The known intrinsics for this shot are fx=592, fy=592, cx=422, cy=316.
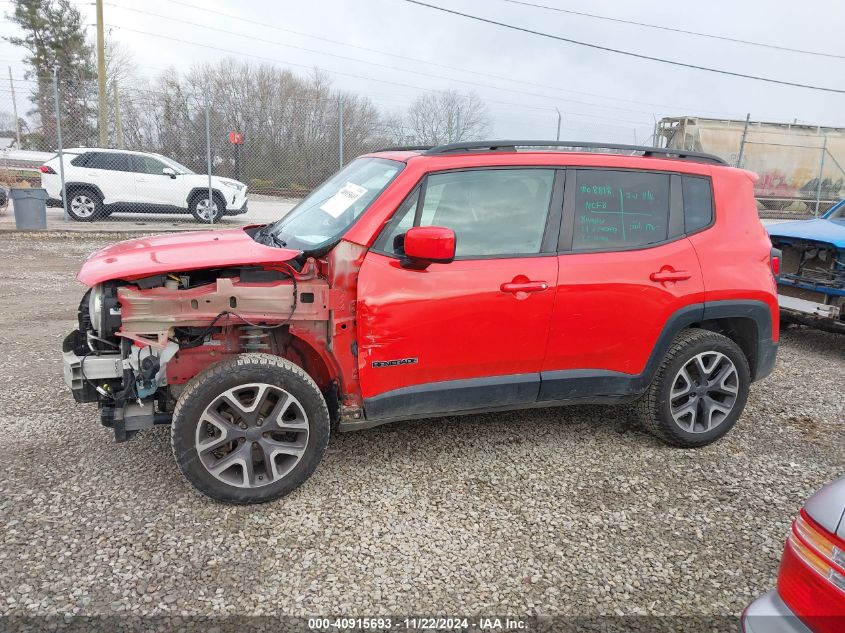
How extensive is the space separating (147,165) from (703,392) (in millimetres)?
13938

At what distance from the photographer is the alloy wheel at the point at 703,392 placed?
380 centimetres

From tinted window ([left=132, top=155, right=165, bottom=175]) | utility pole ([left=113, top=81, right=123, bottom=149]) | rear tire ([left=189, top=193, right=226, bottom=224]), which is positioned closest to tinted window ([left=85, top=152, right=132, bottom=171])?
tinted window ([left=132, top=155, right=165, bottom=175])

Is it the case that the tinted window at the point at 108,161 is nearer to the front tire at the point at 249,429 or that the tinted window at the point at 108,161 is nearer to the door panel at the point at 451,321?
the front tire at the point at 249,429

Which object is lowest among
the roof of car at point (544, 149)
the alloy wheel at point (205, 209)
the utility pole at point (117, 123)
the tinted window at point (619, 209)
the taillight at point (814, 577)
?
the taillight at point (814, 577)

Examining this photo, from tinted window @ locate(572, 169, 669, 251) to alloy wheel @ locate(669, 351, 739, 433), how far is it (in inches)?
34.3

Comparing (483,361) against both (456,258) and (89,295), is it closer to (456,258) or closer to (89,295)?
(456,258)

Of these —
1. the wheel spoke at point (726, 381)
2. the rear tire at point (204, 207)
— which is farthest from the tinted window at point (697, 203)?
the rear tire at point (204, 207)

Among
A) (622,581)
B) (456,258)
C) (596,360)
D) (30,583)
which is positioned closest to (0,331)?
(30,583)

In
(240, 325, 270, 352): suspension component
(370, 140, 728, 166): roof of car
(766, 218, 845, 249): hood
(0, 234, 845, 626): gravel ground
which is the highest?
(370, 140, 728, 166): roof of car

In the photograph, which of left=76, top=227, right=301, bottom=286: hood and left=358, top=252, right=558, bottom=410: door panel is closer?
left=76, top=227, right=301, bottom=286: hood

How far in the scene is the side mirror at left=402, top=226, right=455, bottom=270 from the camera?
2965mm

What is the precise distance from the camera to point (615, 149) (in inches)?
148

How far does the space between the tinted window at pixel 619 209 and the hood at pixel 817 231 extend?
3.33 meters

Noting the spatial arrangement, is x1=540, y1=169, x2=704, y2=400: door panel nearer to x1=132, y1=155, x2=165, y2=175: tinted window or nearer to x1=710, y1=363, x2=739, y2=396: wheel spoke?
x1=710, y1=363, x2=739, y2=396: wheel spoke
